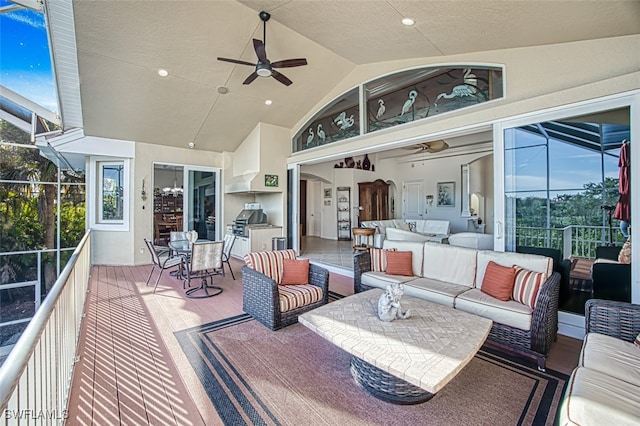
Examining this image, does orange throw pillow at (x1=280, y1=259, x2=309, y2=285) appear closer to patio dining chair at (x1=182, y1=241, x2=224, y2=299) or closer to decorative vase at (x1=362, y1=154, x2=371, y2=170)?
patio dining chair at (x1=182, y1=241, x2=224, y2=299)

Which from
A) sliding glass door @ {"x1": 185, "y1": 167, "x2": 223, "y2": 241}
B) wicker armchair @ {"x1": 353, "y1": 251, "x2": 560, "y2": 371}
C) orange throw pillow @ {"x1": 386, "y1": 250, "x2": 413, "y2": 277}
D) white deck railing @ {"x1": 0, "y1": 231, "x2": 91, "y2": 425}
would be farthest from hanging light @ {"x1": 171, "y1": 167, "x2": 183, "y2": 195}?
wicker armchair @ {"x1": 353, "y1": 251, "x2": 560, "y2": 371}

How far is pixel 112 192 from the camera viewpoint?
6.82 meters

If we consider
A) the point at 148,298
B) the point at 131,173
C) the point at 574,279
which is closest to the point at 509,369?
the point at 574,279

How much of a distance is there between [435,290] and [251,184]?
15.5ft

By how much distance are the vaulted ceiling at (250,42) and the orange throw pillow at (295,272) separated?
3.20 meters

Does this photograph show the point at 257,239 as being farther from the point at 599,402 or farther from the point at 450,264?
the point at 599,402

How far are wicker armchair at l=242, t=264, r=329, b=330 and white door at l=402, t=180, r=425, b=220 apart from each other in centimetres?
740

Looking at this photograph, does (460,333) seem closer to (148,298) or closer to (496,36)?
(496,36)

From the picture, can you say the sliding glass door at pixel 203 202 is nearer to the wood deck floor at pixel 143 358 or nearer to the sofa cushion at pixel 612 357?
the wood deck floor at pixel 143 358

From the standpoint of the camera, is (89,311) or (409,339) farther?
(89,311)

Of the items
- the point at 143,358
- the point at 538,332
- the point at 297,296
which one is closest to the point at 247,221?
the point at 297,296

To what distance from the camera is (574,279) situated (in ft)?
10.9

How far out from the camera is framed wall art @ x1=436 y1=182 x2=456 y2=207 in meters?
9.41

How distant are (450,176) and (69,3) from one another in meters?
9.53
